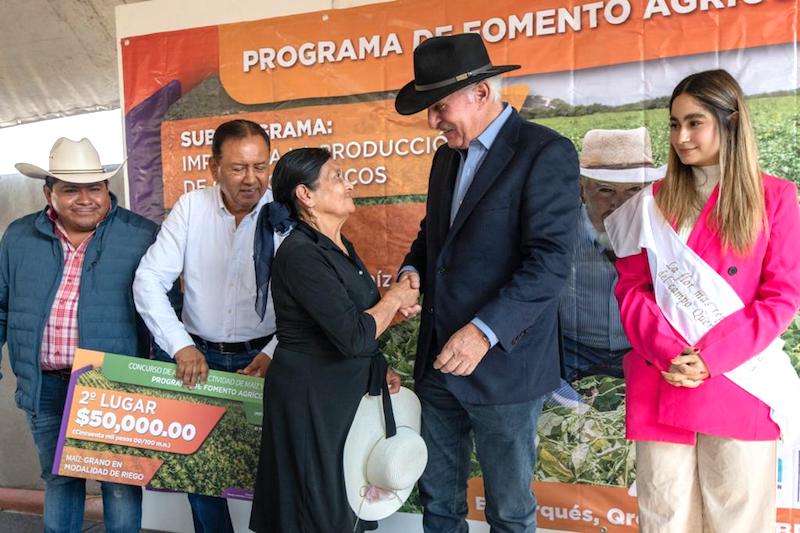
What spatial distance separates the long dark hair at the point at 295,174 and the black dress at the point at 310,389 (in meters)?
0.09

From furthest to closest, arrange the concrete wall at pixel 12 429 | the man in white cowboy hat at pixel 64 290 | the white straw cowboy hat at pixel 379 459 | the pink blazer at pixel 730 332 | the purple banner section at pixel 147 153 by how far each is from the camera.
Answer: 1. the concrete wall at pixel 12 429
2. the purple banner section at pixel 147 153
3. the man in white cowboy hat at pixel 64 290
4. the white straw cowboy hat at pixel 379 459
5. the pink blazer at pixel 730 332

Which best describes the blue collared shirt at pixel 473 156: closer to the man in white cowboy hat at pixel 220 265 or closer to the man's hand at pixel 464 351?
the man's hand at pixel 464 351

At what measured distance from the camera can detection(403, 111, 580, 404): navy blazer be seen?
1.84 meters

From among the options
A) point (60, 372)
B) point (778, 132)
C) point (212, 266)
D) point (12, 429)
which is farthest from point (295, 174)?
point (12, 429)

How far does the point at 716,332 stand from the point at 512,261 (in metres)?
0.56

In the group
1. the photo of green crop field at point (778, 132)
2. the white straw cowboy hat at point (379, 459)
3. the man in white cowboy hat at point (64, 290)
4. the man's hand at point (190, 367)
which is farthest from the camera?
the man in white cowboy hat at point (64, 290)

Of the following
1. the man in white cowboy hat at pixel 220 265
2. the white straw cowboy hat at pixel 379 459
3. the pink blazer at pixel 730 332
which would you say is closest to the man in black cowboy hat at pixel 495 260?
the white straw cowboy hat at pixel 379 459

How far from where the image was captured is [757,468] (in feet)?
5.95

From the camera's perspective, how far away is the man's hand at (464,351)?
183cm

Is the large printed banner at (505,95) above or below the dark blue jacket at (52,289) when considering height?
above

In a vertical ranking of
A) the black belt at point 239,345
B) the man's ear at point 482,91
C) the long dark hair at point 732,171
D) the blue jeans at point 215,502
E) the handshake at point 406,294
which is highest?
the man's ear at point 482,91

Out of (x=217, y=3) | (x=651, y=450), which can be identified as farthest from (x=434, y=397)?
(x=217, y=3)

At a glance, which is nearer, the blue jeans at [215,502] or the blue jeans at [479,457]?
the blue jeans at [479,457]

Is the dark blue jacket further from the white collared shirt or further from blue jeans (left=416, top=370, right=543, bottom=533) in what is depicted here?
blue jeans (left=416, top=370, right=543, bottom=533)
